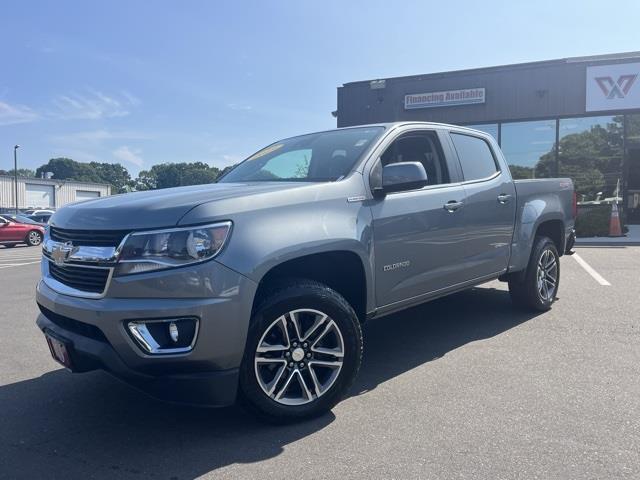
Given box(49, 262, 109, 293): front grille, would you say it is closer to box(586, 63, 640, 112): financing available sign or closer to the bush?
the bush

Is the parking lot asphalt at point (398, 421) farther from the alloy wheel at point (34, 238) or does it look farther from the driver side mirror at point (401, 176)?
the alloy wheel at point (34, 238)

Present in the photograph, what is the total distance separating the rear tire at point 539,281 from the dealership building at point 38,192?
57.2m

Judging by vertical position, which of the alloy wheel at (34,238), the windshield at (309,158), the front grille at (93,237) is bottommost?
the alloy wheel at (34,238)

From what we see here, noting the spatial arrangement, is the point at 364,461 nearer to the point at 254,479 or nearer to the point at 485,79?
the point at 254,479

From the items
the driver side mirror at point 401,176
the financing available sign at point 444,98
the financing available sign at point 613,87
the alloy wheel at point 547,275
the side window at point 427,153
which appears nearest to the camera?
the driver side mirror at point 401,176

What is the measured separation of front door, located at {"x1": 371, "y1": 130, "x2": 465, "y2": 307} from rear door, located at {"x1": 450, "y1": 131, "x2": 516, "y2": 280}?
0.53 feet

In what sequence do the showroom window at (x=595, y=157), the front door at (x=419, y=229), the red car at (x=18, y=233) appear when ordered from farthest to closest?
the red car at (x=18, y=233), the showroom window at (x=595, y=157), the front door at (x=419, y=229)

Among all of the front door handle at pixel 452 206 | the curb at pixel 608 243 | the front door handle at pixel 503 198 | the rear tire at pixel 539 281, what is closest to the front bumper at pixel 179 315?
the front door handle at pixel 452 206

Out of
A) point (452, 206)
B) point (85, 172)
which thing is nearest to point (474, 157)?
point (452, 206)

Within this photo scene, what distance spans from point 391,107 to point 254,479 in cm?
1859

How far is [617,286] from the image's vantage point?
7.30 metres

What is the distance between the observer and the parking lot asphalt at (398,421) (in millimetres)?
2701

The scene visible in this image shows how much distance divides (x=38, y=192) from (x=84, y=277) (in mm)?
64680

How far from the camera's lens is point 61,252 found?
310 cm
